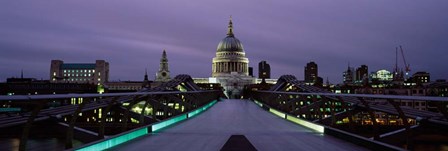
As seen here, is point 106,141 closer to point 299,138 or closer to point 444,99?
point 299,138

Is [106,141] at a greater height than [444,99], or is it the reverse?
[444,99]

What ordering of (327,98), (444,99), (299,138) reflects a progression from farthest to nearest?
(327,98)
(299,138)
(444,99)

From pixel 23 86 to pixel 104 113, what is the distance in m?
125

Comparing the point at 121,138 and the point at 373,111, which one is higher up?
the point at 373,111

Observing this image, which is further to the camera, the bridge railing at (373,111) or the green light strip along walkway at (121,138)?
the green light strip along walkway at (121,138)

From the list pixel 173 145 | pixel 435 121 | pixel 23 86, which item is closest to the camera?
pixel 435 121

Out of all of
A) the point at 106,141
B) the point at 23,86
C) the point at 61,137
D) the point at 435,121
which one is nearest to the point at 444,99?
the point at 435,121

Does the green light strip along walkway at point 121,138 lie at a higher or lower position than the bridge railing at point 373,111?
lower

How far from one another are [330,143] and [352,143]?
1.41ft

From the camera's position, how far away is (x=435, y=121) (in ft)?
23.0

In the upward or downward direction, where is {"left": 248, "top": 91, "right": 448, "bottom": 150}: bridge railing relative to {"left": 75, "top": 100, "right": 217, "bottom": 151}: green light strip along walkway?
upward

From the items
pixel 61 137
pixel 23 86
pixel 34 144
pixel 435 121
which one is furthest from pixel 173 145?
pixel 23 86

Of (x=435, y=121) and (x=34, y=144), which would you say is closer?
(x=435, y=121)

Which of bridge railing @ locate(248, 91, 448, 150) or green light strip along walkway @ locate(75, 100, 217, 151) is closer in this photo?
bridge railing @ locate(248, 91, 448, 150)
